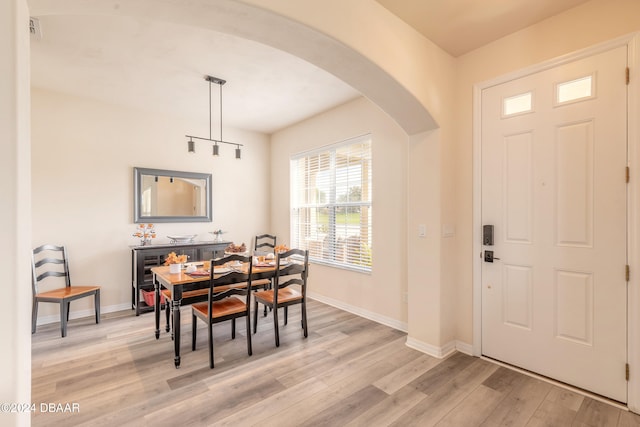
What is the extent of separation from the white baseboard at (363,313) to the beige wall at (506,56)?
0.71 metres

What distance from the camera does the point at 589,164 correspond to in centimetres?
220

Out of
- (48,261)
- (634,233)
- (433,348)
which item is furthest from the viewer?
(48,261)

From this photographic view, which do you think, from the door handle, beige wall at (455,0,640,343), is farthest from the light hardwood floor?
the door handle

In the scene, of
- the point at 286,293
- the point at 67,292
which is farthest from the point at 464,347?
the point at 67,292

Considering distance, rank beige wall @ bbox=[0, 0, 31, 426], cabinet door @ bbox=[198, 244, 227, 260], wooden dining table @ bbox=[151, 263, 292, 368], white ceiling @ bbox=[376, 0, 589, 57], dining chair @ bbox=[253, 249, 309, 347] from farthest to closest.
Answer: cabinet door @ bbox=[198, 244, 227, 260] < dining chair @ bbox=[253, 249, 309, 347] < wooden dining table @ bbox=[151, 263, 292, 368] < white ceiling @ bbox=[376, 0, 589, 57] < beige wall @ bbox=[0, 0, 31, 426]

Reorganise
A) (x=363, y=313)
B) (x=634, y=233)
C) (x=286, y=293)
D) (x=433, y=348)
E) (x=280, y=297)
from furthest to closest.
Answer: (x=363, y=313), (x=286, y=293), (x=280, y=297), (x=433, y=348), (x=634, y=233)

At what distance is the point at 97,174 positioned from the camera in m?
4.04

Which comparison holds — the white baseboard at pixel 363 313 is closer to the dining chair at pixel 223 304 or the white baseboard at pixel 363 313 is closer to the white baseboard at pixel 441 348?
the white baseboard at pixel 441 348

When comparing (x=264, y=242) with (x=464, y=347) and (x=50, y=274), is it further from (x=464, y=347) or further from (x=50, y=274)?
(x=464, y=347)

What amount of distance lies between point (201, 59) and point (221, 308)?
8.18 feet

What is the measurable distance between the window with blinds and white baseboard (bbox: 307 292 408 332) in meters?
0.55

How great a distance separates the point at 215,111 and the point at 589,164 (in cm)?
439

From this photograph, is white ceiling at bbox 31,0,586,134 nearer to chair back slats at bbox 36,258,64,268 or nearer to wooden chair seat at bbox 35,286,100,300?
chair back slats at bbox 36,258,64,268

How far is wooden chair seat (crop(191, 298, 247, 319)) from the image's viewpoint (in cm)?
272
